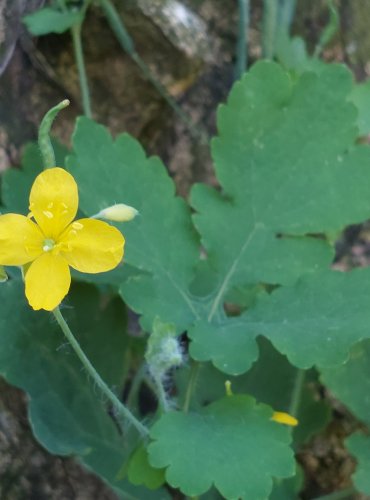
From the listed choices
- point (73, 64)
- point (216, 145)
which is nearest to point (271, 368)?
point (216, 145)

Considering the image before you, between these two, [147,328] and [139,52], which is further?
[139,52]

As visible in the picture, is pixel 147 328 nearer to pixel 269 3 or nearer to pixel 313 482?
pixel 313 482

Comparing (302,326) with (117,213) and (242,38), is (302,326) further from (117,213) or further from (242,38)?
(242,38)

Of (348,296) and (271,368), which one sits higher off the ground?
(348,296)

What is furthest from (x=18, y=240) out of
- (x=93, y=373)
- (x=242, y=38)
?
(x=242, y=38)

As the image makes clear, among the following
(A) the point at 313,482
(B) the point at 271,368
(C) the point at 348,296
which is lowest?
(A) the point at 313,482

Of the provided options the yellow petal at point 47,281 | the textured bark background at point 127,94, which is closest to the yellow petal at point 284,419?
the textured bark background at point 127,94

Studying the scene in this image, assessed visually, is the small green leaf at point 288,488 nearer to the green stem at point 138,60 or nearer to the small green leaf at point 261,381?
the small green leaf at point 261,381

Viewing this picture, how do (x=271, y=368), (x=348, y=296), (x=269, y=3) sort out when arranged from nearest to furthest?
(x=348, y=296)
(x=271, y=368)
(x=269, y=3)
